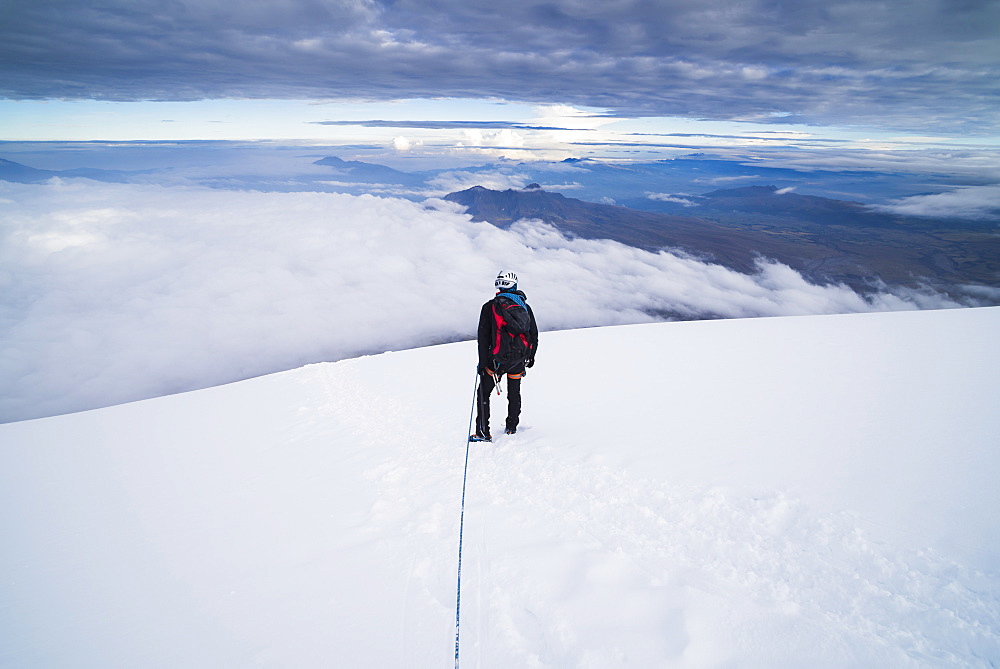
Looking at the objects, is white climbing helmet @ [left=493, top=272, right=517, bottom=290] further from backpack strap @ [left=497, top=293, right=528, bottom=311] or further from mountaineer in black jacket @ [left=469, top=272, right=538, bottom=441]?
backpack strap @ [left=497, top=293, right=528, bottom=311]

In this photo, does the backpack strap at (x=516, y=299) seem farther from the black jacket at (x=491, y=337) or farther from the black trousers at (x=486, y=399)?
the black trousers at (x=486, y=399)

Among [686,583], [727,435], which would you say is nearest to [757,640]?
[686,583]

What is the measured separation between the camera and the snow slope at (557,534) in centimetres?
317

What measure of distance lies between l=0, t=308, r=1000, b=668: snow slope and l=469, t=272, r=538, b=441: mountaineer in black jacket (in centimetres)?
106

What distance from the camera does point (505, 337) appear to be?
22.6ft

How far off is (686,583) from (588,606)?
78 cm

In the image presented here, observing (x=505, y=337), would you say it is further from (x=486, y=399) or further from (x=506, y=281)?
(x=486, y=399)

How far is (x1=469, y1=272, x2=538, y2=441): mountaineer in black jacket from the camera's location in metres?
6.77

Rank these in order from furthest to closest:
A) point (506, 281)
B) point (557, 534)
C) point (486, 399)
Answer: point (486, 399)
point (506, 281)
point (557, 534)

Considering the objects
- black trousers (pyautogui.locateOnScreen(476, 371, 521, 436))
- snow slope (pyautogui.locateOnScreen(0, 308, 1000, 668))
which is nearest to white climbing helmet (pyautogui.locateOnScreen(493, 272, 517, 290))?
black trousers (pyautogui.locateOnScreen(476, 371, 521, 436))

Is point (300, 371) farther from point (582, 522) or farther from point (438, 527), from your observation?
point (582, 522)

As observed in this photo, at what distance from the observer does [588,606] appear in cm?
340

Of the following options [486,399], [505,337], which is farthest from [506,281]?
[486,399]

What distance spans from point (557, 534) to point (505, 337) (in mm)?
3154
